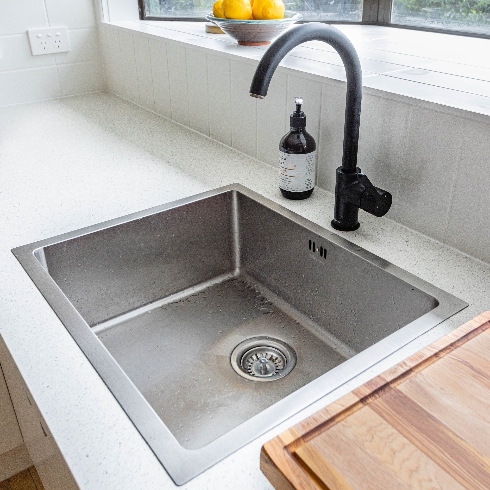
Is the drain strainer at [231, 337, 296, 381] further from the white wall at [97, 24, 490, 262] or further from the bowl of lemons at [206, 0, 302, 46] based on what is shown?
the bowl of lemons at [206, 0, 302, 46]

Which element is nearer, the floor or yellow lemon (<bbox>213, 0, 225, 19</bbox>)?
yellow lemon (<bbox>213, 0, 225, 19</bbox>)

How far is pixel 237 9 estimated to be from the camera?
1334mm

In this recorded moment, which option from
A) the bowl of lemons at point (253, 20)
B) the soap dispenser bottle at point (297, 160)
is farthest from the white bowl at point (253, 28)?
the soap dispenser bottle at point (297, 160)

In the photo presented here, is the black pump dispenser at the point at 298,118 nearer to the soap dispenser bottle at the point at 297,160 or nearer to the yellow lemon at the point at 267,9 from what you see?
the soap dispenser bottle at the point at 297,160

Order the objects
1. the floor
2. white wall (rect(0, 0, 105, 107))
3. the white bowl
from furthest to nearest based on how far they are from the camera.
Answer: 1. white wall (rect(0, 0, 105, 107))
2. the floor
3. the white bowl

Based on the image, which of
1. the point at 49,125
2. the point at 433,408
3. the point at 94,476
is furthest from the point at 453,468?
the point at 49,125

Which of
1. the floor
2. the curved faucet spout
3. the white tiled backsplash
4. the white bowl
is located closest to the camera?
the curved faucet spout

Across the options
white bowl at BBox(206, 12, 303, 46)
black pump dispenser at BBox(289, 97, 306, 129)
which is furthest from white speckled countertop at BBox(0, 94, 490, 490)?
white bowl at BBox(206, 12, 303, 46)

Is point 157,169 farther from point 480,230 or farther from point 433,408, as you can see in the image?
point 433,408

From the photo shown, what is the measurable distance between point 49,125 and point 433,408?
1.43m

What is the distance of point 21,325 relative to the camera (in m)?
0.75

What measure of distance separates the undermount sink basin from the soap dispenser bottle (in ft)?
0.17

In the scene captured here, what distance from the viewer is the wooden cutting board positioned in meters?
0.46

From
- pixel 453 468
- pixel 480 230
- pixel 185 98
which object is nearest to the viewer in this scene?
pixel 453 468
